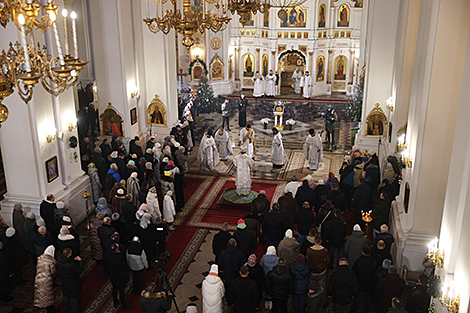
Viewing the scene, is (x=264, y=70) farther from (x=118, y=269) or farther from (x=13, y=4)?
(x=13, y=4)

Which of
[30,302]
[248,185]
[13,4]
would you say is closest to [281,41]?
[248,185]

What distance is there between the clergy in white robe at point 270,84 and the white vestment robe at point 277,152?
435 inches

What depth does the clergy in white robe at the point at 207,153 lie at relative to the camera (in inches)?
523

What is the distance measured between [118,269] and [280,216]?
3011 mm

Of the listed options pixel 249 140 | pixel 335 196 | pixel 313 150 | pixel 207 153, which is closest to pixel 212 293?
pixel 335 196

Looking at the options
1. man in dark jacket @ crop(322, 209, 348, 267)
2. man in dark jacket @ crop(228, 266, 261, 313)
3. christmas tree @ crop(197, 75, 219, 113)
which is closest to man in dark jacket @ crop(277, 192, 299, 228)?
man in dark jacket @ crop(322, 209, 348, 267)

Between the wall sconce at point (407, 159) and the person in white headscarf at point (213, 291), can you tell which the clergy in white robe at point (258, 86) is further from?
the person in white headscarf at point (213, 291)

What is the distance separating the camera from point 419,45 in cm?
827

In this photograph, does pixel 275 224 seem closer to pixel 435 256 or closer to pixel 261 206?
pixel 261 206

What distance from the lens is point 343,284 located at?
22.2 ft

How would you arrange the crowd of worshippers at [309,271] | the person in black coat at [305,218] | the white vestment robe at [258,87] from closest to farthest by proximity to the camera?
the crowd of worshippers at [309,271]
the person in black coat at [305,218]
the white vestment robe at [258,87]

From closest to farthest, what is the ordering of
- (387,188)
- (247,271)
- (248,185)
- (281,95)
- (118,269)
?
(247,271) → (118,269) → (387,188) → (248,185) → (281,95)

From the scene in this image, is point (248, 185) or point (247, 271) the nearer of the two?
point (247, 271)

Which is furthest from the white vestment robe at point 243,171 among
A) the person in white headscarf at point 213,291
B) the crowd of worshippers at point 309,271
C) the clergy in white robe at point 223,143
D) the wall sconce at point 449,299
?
the wall sconce at point 449,299
